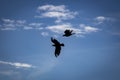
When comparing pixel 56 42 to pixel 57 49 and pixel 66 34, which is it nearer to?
pixel 57 49

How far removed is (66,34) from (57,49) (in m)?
4.77

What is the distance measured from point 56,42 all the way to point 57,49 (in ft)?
4.12

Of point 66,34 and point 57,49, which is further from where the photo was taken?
point 57,49

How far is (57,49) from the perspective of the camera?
2891 centimetres

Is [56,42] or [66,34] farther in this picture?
[56,42]

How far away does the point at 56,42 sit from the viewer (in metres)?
29.1

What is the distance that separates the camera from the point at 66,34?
2511 centimetres

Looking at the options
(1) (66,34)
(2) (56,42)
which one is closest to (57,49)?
(2) (56,42)
